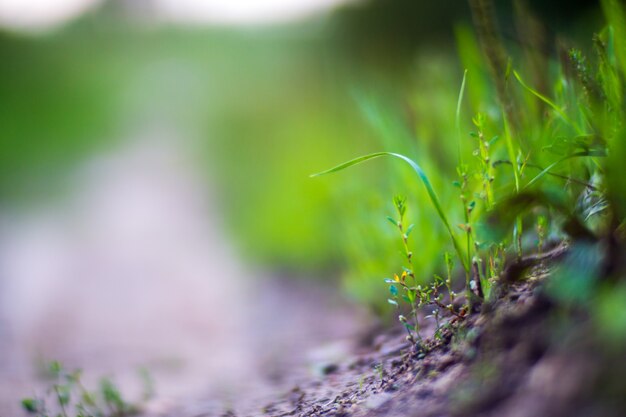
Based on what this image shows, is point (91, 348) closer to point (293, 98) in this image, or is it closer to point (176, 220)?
point (176, 220)

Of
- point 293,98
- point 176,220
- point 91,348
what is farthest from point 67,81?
point 91,348

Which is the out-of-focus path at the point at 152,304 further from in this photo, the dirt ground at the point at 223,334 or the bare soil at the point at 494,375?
the bare soil at the point at 494,375

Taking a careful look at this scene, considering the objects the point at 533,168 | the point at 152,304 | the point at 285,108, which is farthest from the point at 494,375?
the point at 285,108

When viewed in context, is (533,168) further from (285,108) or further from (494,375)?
(285,108)

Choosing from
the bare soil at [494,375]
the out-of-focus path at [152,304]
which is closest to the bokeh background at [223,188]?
the out-of-focus path at [152,304]

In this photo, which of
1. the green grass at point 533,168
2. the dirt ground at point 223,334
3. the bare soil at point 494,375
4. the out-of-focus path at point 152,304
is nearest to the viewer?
the bare soil at point 494,375
